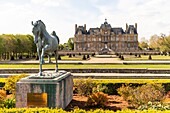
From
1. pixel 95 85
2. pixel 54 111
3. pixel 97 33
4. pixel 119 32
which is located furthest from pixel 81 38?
pixel 54 111

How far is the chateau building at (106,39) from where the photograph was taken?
8944 centimetres

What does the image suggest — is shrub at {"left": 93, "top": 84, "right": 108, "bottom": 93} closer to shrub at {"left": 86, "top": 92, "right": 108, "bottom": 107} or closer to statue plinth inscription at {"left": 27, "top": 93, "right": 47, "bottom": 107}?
shrub at {"left": 86, "top": 92, "right": 108, "bottom": 107}

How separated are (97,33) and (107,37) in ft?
12.0

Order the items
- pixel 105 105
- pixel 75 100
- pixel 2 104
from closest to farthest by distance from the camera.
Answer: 1. pixel 2 104
2. pixel 105 105
3. pixel 75 100

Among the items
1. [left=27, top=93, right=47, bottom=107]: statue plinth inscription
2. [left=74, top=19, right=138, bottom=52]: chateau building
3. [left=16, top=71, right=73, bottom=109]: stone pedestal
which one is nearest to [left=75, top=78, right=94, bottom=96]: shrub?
[left=16, top=71, right=73, bottom=109]: stone pedestal

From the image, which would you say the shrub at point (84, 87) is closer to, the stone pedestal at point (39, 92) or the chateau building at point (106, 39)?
the stone pedestal at point (39, 92)

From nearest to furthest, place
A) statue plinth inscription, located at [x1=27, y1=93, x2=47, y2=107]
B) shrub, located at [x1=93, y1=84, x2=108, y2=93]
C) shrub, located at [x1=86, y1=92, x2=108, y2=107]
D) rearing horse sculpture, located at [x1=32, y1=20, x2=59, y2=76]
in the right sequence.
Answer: statue plinth inscription, located at [x1=27, y1=93, x2=47, y2=107]
rearing horse sculpture, located at [x1=32, y1=20, x2=59, y2=76]
shrub, located at [x1=86, y1=92, x2=108, y2=107]
shrub, located at [x1=93, y1=84, x2=108, y2=93]

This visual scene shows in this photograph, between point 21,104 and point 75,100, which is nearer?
point 21,104

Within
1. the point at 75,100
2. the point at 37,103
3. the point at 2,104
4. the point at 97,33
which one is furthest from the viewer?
the point at 97,33

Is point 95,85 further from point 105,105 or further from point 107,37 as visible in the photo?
point 107,37

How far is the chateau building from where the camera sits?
3521 inches

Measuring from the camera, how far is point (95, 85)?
40.5ft

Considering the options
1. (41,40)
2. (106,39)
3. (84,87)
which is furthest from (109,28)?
(41,40)

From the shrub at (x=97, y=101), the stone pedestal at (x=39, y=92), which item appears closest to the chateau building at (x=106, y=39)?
the shrub at (x=97, y=101)
